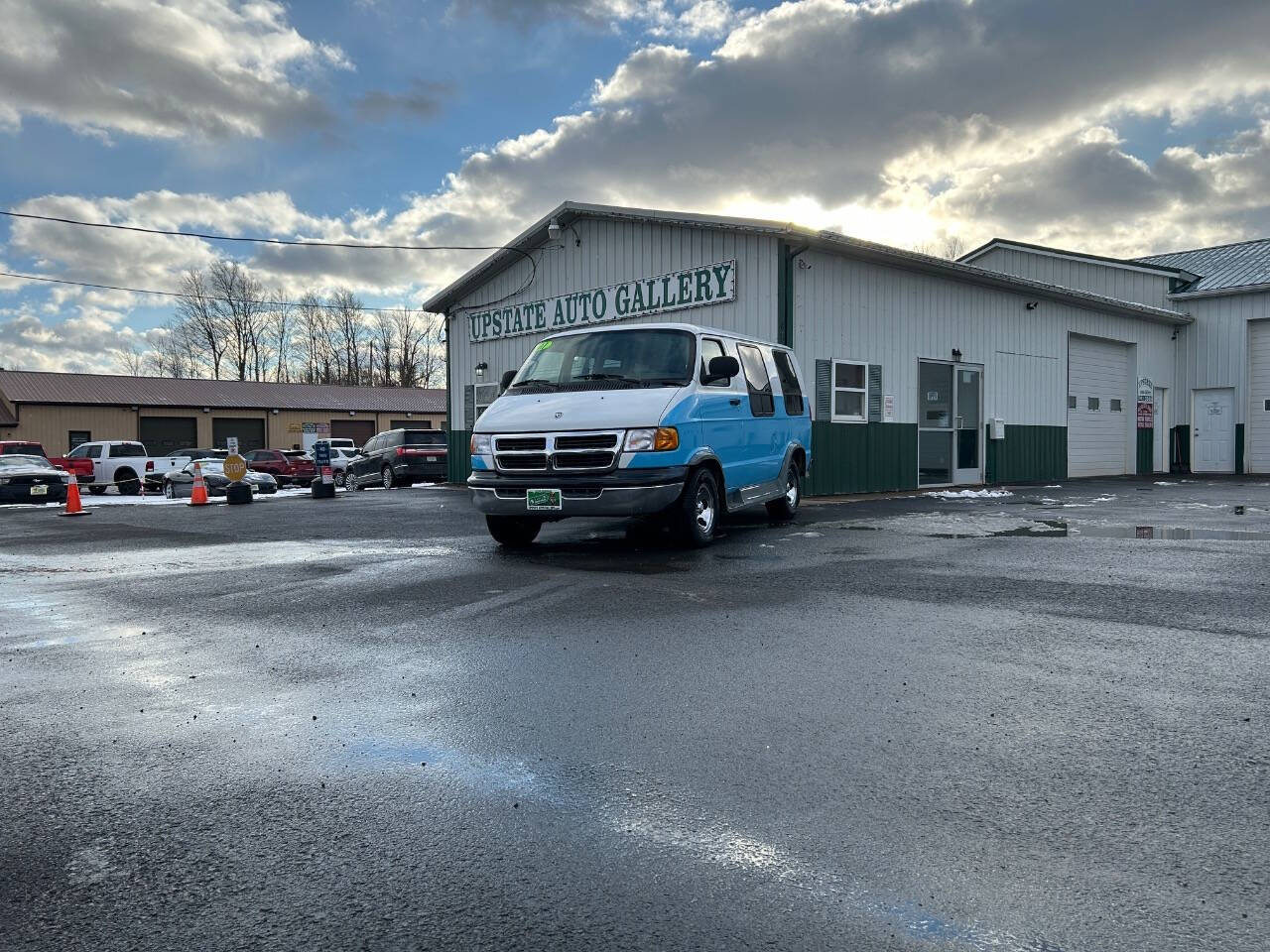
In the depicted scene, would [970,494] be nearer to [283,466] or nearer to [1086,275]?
[1086,275]

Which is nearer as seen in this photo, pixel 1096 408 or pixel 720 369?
pixel 720 369

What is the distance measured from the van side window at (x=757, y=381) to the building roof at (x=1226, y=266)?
20.4 m

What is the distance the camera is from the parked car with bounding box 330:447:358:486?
3472 centimetres

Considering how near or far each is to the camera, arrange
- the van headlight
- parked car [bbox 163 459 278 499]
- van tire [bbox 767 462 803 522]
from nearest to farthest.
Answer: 1. the van headlight
2. van tire [bbox 767 462 803 522]
3. parked car [bbox 163 459 278 499]

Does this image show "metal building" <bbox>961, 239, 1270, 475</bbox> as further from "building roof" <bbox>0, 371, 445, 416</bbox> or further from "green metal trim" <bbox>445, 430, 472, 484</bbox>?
"building roof" <bbox>0, 371, 445, 416</bbox>

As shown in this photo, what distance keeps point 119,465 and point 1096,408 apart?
28902 millimetres

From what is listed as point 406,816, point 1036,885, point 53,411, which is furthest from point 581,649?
point 53,411

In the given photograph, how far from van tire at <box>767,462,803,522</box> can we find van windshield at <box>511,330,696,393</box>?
9.80 ft

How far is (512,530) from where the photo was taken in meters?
9.52

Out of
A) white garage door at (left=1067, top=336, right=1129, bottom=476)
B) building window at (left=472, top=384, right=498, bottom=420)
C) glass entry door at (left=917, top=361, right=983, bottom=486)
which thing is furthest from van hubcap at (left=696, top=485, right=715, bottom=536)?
white garage door at (left=1067, top=336, right=1129, bottom=476)

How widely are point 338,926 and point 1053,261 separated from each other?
29.6 metres

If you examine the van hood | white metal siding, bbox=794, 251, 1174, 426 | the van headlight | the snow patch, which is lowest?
the snow patch

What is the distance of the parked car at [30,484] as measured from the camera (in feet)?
69.9

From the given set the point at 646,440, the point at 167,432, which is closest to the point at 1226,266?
the point at 646,440
